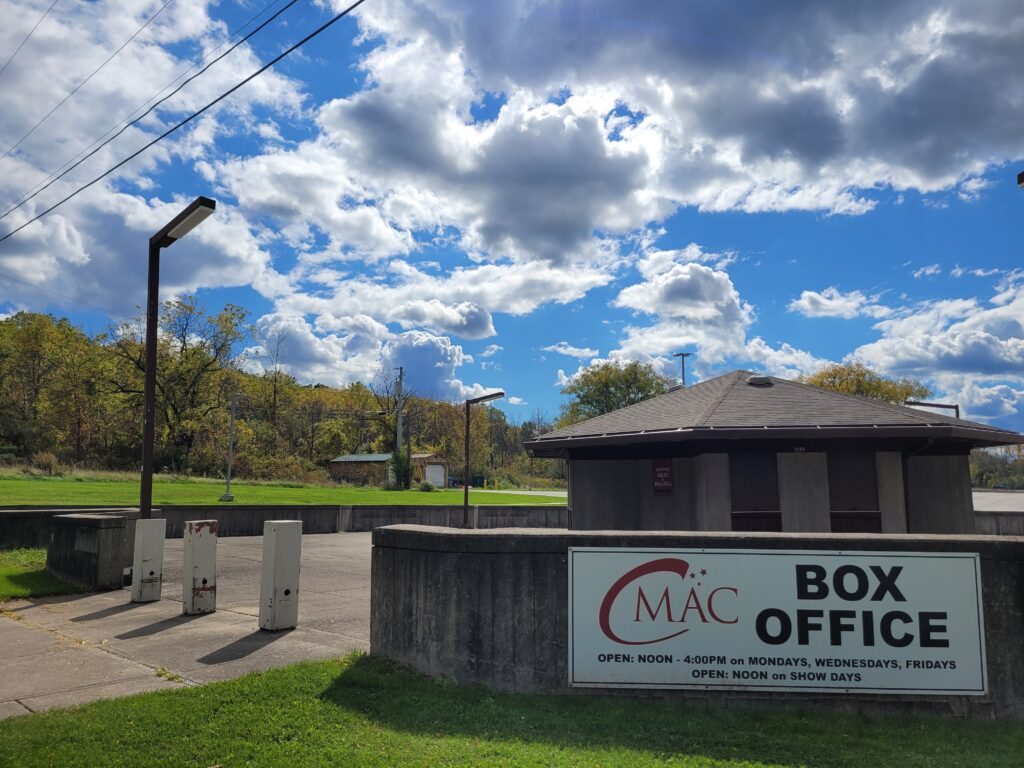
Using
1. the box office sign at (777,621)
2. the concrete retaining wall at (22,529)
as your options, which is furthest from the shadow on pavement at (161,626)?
the concrete retaining wall at (22,529)

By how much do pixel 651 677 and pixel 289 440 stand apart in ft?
254

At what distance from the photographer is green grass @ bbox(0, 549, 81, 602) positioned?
35.0 feet

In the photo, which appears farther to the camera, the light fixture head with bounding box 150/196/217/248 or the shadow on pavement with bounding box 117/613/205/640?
the light fixture head with bounding box 150/196/217/248

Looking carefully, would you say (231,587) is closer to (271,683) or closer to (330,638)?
(330,638)

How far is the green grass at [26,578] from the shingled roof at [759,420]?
804cm

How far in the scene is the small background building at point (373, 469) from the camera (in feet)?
206

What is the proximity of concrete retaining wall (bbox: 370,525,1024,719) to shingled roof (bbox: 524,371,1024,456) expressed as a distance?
465 cm

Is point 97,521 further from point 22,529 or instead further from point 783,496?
point 783,496

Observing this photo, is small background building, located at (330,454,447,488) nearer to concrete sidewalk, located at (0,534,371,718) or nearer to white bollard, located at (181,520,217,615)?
concrete sidewalk, located at (0,534,371,718)

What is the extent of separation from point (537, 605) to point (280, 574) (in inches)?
145

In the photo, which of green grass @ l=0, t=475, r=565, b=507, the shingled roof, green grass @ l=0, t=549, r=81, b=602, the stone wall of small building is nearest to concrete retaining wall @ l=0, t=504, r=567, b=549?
green grass @ l=0, t=549, r=81, b=602

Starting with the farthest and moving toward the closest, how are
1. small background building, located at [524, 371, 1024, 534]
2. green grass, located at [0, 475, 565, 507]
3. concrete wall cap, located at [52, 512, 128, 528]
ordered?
green grass, located at [0, 475, 565, 507] < concrete wall cap, located at [52, 512, 128, 528] < small background building, located at [524, 371, 1024, 534]

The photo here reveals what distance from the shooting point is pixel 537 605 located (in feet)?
19.0

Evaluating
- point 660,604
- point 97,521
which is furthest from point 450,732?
point 97,521
